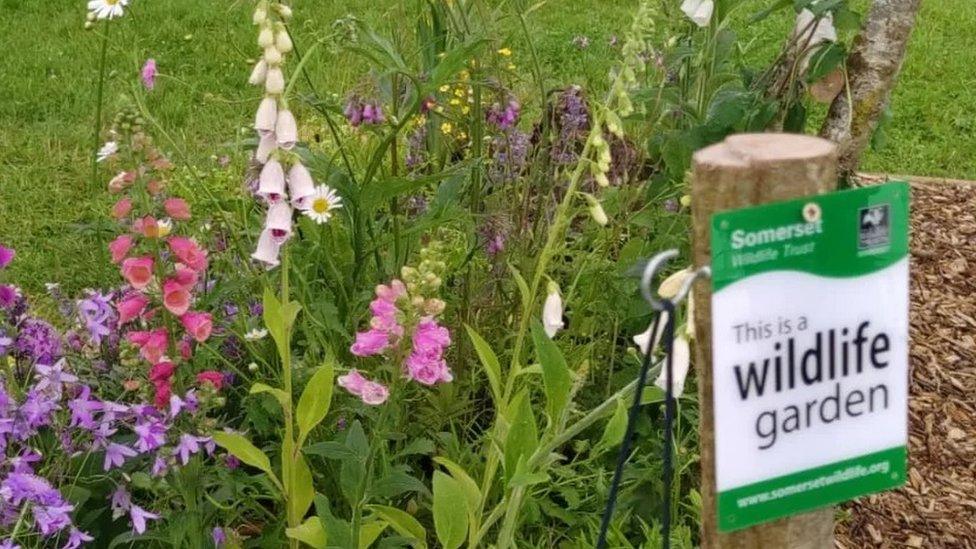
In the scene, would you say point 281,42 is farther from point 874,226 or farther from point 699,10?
point 699,10

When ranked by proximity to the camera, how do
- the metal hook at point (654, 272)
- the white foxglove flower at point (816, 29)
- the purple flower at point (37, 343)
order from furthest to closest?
1. the white foxglove flower at point (816, 29)
2. the purple flower at point (37, 343)
3. the metal hook at point (654, 272)

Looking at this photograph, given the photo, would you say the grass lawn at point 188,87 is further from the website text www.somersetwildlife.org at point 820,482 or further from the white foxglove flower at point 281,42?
the website text www.somersetwildlife.org at point 820,482

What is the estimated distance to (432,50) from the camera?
2986 mm

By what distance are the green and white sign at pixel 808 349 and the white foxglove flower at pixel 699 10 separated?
4.82 feet

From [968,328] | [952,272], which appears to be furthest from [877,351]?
[952,272]

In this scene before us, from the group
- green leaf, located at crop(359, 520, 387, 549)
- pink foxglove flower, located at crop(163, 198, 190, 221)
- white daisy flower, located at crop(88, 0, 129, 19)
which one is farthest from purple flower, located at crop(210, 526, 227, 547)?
white daisy flower, located at crop(88, 0, 129, 19)

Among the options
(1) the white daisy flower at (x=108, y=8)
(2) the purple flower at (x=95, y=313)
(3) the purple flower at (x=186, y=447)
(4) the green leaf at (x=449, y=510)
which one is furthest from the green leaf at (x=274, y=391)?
(1) the white daisy flower at (x=108, y=8)

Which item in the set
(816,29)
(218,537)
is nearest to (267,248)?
(218,537)

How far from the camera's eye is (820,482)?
135cm

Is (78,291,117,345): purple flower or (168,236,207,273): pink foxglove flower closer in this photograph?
(168,236,207,273): pink foxglove flower

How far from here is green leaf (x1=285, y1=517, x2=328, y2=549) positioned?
1.91 metres

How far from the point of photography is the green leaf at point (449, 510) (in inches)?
70.2

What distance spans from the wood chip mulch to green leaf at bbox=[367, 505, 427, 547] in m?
1.14

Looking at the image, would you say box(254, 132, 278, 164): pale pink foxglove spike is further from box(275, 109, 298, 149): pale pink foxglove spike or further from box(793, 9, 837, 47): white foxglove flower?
box(793, 9, 837, 47): white foxglove flower
